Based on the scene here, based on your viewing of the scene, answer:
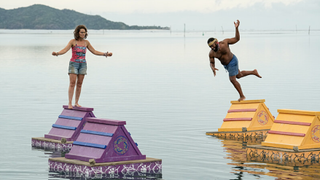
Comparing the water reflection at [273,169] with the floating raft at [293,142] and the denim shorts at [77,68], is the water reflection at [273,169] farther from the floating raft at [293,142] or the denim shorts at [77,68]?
the denim shorts at [77,68]

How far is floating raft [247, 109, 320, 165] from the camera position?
12852 mm

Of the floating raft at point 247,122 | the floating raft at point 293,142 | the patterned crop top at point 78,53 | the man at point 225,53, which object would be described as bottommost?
the floating raft at point 293,142

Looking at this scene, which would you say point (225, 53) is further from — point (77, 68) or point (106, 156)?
point (106, 156)

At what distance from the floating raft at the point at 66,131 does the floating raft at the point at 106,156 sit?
2.31 metres

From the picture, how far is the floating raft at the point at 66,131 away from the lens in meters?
14.7

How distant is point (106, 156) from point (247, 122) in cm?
571

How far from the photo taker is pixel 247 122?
1644 cm

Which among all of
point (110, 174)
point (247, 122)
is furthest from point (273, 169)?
point (247, 122)

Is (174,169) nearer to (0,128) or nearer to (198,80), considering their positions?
(0,128)

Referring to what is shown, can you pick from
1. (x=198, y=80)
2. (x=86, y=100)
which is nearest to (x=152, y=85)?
(x=198, y=80)

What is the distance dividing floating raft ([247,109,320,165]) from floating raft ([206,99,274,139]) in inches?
103

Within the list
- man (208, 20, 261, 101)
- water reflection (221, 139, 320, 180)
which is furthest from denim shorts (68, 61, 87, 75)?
water reflection (221, 139, 320, 180)

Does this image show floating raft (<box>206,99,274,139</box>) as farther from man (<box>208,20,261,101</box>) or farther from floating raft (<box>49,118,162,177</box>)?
floating raft (<box>49,118,162,177</box>)

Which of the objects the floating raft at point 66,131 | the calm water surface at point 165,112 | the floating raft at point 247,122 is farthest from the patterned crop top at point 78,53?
the floating raft at point 247,122
